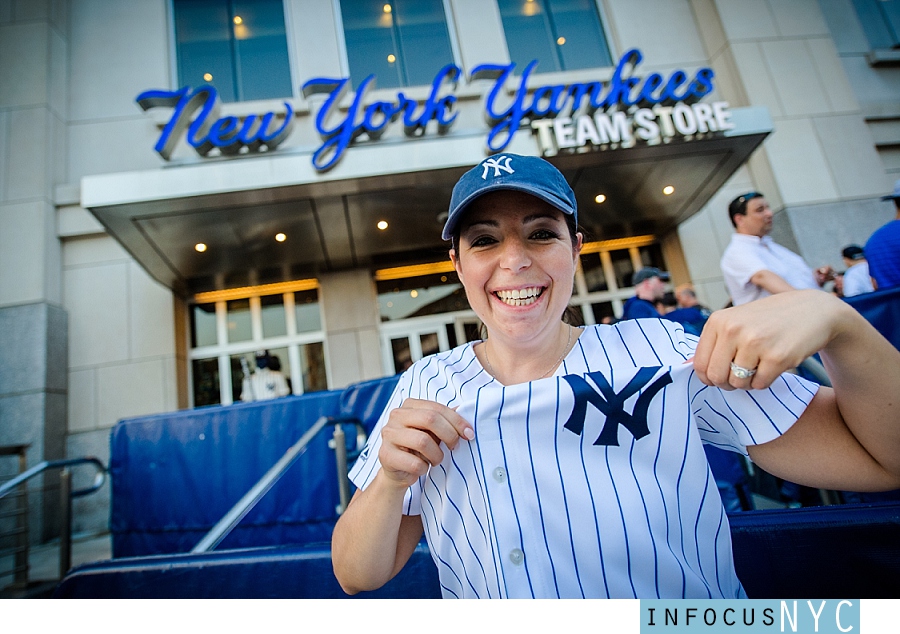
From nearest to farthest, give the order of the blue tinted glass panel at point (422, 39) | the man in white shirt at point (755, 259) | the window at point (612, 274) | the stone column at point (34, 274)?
the man in white shirt at point (755, 259) → the blue tinted glass panel at point (422, 39) → the stone column at point (34, 274) → the window at point (612, 274)

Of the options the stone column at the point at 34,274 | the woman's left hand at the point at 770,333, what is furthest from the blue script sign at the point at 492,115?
the woman's left hand at the point at 770,333

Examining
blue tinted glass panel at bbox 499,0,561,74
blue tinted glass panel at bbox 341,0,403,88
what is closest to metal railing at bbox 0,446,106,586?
blue tinted glass panel at bbox 341,0,403,88

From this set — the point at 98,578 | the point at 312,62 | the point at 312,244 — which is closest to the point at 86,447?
the point at 312,244

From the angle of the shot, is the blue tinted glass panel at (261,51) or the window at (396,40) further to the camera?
the window at (396,40)

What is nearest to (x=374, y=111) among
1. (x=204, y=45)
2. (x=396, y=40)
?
(x=396, y=40)

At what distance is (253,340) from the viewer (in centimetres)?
727

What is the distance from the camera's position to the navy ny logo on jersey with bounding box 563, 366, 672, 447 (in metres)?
0.73

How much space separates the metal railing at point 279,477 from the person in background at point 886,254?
10.4ft

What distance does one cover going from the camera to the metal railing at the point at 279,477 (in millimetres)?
1489

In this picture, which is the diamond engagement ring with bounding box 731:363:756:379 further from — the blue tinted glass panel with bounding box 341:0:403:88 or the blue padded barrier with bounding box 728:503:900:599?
the blue tinted glass panel with bounding box 341:0:403:88

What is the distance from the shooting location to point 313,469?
302cm

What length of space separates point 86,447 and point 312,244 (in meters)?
4.14

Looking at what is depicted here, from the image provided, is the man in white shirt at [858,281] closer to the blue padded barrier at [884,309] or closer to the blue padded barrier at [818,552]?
the blue padded barrier at [884,309]

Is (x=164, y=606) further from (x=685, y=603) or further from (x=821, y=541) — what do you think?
(x=821, y=541)
